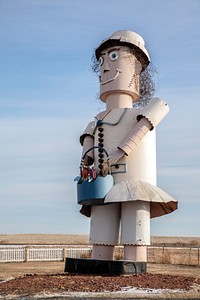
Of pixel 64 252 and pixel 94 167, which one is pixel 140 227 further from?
pixel 64 252

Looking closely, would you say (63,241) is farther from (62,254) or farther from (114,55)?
(114,55)

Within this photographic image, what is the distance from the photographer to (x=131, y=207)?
420 inches

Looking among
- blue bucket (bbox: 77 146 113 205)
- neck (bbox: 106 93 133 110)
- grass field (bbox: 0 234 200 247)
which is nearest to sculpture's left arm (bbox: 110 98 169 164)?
blue bucket (bbox: 77 146 113 205)

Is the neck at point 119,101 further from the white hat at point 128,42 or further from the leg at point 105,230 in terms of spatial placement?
the leg at point 105,230

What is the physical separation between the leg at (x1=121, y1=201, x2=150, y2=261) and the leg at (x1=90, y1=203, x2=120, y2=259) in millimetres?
251

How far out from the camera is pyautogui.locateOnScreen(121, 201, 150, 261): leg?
10.5 m

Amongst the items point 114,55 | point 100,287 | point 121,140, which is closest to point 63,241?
point 121,140

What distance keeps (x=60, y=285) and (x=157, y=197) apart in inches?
115

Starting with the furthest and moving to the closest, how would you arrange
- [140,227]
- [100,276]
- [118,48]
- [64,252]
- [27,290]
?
1. [64,252]
2. [118,48]
3. [140,227]
4. [100,276]
5. [27,290]

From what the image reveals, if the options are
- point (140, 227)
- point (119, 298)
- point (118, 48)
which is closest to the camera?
point (119, 298)

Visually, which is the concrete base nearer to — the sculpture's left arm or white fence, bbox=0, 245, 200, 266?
the sculpture's left arm

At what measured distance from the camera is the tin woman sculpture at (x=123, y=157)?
10555mm

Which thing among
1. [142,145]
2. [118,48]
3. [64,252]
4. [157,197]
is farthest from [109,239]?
[64,252]

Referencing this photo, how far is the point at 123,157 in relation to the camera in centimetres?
1093
